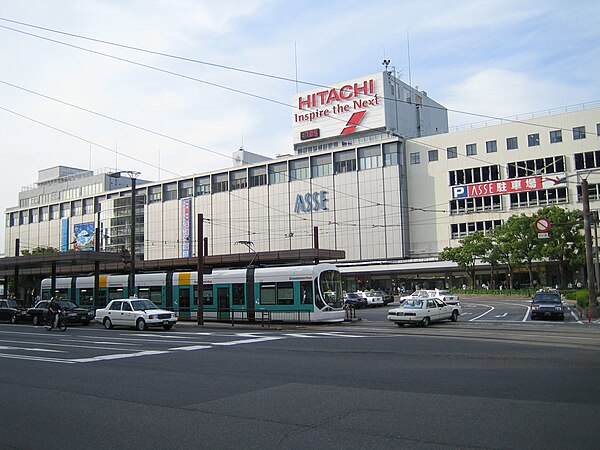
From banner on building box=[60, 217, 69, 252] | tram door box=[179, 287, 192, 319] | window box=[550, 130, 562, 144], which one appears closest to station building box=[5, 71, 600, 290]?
window box=[550, 130, 562, 144]

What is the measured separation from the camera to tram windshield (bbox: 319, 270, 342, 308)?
103 feet

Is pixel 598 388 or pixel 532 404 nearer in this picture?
pixel 532 404

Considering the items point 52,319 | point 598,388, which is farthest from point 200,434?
point 52,319

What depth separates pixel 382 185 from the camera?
82.3 m

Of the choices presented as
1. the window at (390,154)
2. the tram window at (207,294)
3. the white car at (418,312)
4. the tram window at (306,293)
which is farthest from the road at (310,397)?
the window at (390,154)

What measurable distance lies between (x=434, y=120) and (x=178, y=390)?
93.5 metres

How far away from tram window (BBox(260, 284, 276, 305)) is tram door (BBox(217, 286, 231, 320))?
2.73 metres

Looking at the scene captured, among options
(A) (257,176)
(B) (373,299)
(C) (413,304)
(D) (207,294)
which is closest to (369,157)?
(A) (257,176)

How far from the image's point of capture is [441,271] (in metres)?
78.2

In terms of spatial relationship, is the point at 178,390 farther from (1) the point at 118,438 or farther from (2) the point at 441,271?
(2) the point at 441,271

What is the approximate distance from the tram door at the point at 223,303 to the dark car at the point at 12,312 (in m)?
14.2

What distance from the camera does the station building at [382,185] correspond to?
72.8m

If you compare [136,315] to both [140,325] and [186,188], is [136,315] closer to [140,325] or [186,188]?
[140,325]

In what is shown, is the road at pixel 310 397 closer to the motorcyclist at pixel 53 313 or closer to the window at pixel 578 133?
the motorcyclist at pixel 53 313
